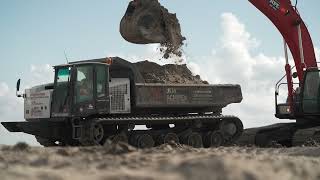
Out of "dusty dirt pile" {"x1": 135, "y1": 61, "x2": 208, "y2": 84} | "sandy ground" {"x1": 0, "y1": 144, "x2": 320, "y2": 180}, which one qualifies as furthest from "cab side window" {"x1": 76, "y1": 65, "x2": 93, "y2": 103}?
"sandy ground" {"x1": 0, "y1": 144, "x2": 320, "y2": 180}

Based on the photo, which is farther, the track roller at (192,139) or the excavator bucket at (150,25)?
the excavator bucket at (150,25)

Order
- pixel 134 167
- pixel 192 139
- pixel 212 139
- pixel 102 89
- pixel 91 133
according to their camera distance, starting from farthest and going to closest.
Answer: pixel 212 139
pixel 192 139
pixel 102 89
pixel 91 133
pixel 134 167

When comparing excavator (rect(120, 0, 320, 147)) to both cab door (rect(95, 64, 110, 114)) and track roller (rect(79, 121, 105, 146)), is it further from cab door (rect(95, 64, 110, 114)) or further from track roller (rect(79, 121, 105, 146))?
track roller (rect(79, 121, 105, 146))

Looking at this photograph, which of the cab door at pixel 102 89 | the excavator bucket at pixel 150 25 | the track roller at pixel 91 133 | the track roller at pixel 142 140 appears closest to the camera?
the track roller at pixel 91 133

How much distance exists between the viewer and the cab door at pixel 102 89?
1480 cm

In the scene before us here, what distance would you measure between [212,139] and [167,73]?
2.52 m

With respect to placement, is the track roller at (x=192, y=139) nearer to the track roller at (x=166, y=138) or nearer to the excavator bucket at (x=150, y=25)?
the track roller at (x=166, y=138)

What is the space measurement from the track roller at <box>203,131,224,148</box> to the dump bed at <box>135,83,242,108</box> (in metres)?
0.91

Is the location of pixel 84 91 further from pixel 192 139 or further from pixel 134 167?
pixel 134 167

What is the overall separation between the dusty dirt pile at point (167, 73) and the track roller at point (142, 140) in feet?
6.09

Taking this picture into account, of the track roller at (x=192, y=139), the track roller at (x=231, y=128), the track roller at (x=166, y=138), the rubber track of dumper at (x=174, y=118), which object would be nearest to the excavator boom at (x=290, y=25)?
the track roller at (x=231, y=128)

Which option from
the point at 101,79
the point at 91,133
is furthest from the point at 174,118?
the point at 91,133

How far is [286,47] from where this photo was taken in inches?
690

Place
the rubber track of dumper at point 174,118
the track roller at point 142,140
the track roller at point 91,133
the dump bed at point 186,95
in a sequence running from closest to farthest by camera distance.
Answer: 1. the track roller at point 91,133
2. the rubber track of dumper at point 174,118
3. the track roller at point 142,140
4. the dump bed at point 186,95
